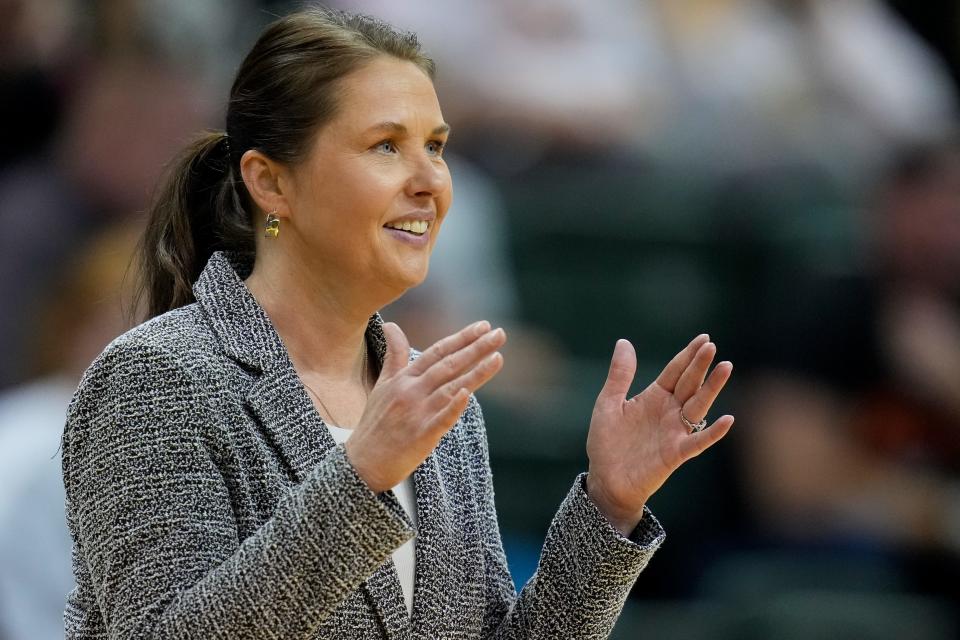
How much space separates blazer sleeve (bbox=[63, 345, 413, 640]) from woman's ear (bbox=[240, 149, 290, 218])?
242 mm

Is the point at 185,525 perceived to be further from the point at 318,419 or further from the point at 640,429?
the point at 640,429

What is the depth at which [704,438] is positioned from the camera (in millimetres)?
1692

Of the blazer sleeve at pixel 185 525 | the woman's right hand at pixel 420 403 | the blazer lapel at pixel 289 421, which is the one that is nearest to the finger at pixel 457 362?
the woman's right hand at pixel 420 403

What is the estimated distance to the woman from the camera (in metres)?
1.48

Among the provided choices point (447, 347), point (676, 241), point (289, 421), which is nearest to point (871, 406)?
point (676, 241)

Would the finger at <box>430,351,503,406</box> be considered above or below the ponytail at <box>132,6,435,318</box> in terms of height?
below

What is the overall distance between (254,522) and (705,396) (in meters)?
0.50

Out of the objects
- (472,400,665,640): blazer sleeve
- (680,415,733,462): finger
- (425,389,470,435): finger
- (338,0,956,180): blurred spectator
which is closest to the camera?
(425,389,470,435): finger

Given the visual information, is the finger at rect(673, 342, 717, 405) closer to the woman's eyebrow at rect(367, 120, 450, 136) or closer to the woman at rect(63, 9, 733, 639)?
the woman at rect(63, 9, 733, 639)

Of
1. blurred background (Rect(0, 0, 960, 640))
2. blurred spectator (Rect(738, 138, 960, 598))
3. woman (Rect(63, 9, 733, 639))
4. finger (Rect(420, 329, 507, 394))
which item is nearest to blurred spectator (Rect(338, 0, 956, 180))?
blurred background (Rect(0, 0, 960, 640))

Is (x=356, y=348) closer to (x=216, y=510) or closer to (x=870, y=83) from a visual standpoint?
(x=216, y=510)

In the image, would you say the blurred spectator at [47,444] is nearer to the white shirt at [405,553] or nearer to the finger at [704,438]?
the white shirt at [405,553]

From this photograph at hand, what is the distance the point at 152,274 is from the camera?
1888mm

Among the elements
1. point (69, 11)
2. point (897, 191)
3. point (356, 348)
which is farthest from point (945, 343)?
point (356, 348)
